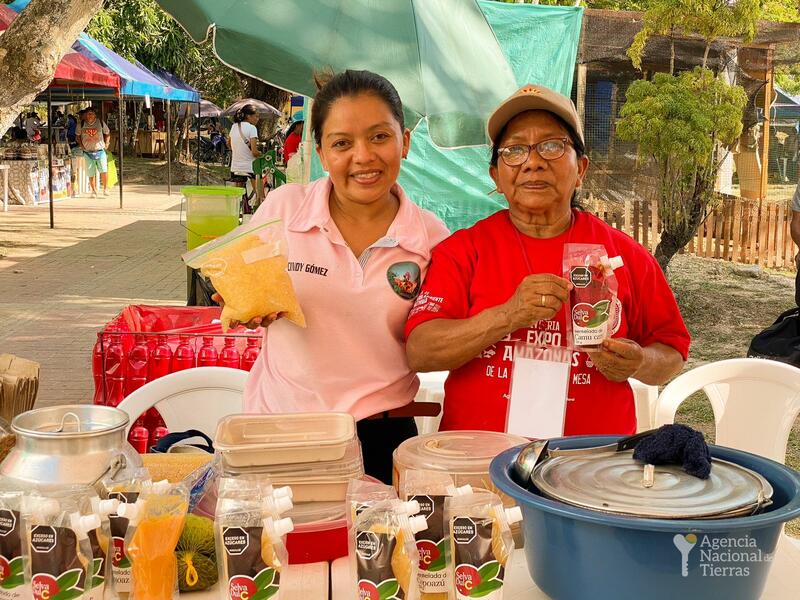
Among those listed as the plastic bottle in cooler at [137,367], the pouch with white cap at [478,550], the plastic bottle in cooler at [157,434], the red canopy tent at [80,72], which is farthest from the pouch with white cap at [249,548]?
the red canopy tent at [80,72]

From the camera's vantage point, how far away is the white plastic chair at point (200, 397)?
3.61 meters

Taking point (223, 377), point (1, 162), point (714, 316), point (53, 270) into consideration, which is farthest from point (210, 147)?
point (223, 377)

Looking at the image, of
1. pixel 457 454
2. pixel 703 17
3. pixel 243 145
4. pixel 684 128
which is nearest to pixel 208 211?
pixel 457 454

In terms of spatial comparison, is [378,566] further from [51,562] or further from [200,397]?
[200,397]

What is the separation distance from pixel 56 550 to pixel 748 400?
9.41 feet

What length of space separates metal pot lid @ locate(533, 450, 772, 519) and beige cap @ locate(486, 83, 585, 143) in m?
1.12

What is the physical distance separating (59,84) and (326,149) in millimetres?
16396

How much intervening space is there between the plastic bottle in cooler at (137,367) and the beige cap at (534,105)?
2575mm

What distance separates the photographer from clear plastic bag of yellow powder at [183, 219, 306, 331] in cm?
239

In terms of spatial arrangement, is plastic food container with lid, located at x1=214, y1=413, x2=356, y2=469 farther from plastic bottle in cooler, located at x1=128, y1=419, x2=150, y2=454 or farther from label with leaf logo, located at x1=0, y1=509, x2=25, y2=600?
plastic bottle in cooler, located at x1=128, y1=419, x2=150, y2=454

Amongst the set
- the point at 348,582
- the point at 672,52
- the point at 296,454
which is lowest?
the point at 348,582

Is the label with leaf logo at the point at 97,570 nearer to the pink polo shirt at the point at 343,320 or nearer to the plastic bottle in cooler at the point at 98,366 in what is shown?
the pink polo shirt at the point at 343,320

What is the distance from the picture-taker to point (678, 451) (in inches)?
74.0

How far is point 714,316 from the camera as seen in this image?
400 inches
